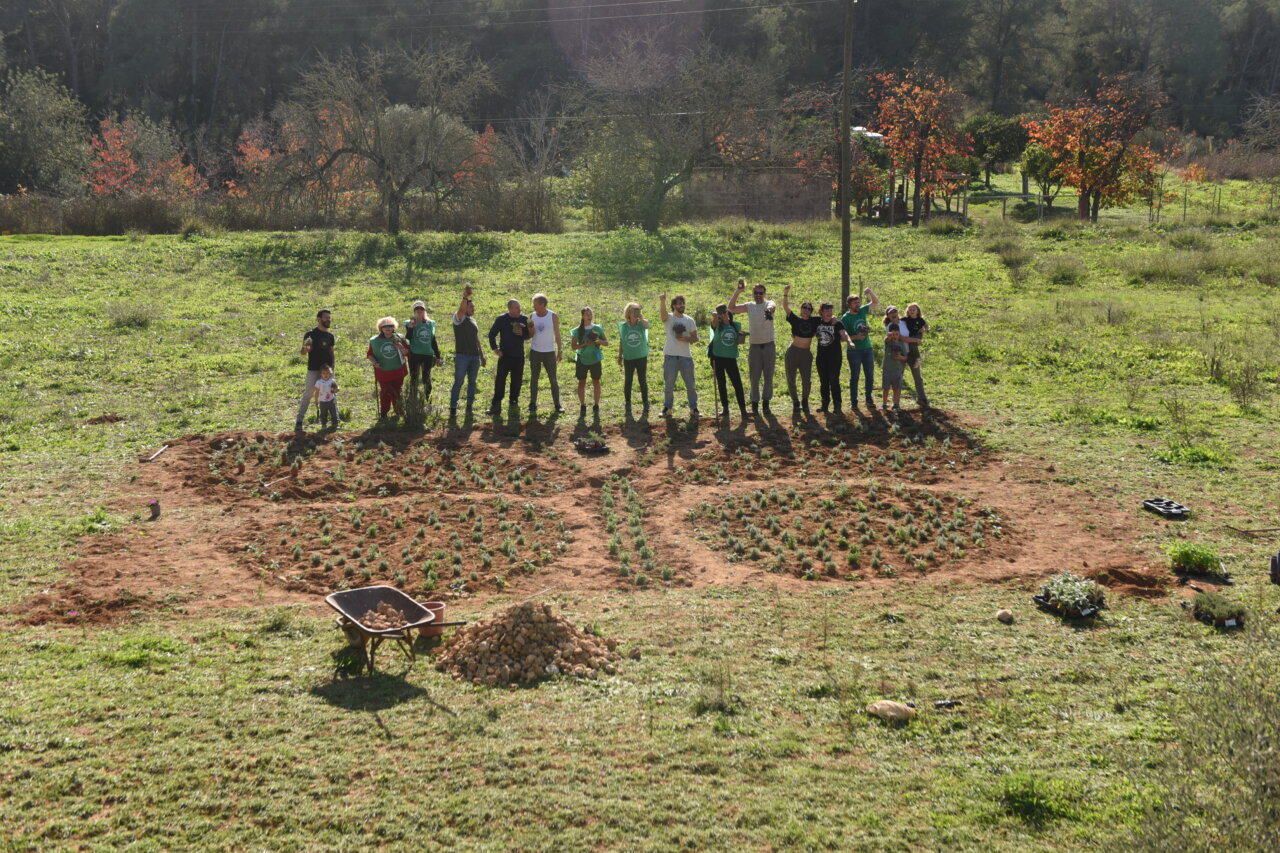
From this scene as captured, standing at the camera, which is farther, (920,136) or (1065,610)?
(920,136)

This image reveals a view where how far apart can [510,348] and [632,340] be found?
5.80 ft

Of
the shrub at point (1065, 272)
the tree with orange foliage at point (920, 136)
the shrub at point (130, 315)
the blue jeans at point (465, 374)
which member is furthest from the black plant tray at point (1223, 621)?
the tree with orange foliage at point (920, 136)

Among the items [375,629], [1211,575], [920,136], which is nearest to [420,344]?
[375,629]

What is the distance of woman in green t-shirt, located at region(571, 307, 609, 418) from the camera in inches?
568

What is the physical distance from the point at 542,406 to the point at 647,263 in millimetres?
11743

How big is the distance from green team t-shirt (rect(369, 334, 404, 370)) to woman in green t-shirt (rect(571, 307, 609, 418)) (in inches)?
98.6

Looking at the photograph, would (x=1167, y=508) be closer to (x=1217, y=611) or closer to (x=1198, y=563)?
(x=1198, y=563)

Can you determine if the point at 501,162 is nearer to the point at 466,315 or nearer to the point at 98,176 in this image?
the point at 98,176

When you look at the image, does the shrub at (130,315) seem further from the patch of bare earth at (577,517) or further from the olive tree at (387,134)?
the olive tree at (387,134)

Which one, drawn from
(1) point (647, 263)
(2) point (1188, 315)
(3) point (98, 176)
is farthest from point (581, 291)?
(3) point (98, 176)

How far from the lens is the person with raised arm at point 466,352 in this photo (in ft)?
47.1

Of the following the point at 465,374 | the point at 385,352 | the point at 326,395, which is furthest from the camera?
the point at 465,374

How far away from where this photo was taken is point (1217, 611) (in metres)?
7.95

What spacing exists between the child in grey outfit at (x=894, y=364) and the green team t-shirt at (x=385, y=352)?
22.6 feet
